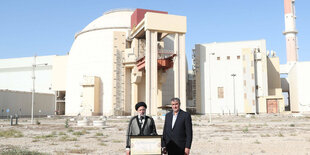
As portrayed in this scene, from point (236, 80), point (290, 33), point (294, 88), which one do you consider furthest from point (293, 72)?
point (290, 33)

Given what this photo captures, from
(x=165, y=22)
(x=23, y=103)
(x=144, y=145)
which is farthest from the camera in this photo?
(x=23, y=103)

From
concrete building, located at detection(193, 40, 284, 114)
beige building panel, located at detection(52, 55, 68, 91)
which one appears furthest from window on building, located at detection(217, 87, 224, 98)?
beige building panel, located at detection(52, 55, 68, 91)

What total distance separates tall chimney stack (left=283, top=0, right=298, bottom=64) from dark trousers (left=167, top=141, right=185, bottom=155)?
86424 mm

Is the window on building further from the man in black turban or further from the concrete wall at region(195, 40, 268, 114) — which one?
the man in black turban

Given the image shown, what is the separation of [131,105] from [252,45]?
28271 millimetres

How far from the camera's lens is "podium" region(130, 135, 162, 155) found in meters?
5.84

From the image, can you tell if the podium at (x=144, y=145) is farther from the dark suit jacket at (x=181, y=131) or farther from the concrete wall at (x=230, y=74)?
the concrete wall at (x=230, y=74)

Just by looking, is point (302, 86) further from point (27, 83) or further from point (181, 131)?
point (27, 83)

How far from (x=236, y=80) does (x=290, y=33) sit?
34.5m

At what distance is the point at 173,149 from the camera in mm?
6355

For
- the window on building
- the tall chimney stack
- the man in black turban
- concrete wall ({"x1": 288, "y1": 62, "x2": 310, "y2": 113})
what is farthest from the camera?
the tall chimney stack

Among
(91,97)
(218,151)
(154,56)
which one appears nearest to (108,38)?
(91,97)

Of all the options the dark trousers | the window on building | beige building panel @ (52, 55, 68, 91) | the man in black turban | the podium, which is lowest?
the dark trousers

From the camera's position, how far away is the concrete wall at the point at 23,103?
207ft
